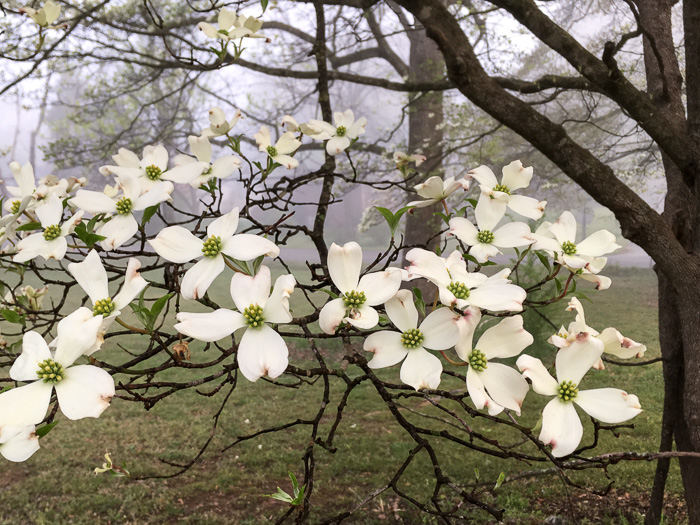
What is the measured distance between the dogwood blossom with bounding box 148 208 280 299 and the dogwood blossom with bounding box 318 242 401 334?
74mm

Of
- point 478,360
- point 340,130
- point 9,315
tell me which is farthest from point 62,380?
point 340,130

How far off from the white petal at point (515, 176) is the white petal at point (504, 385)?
386 mm

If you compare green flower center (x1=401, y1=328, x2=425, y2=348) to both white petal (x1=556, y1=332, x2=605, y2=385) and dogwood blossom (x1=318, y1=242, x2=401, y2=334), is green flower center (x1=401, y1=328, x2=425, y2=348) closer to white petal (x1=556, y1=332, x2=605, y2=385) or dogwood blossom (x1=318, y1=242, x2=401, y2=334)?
dogwood blossom (x1=318, y1=242, x2=401, y2=334)

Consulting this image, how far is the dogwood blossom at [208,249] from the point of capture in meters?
0.62

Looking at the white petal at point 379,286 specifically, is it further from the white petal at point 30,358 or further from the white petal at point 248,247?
the white petal at point 30,358

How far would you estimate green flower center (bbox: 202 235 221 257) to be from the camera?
2.14 ft

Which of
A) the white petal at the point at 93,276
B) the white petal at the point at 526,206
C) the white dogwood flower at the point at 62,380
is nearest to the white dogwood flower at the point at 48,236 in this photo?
the white petal at the point at 93,276

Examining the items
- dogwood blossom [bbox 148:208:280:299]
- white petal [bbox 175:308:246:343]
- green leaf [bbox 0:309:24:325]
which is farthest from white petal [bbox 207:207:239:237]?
green leaf [bbox 0:309:24:325]

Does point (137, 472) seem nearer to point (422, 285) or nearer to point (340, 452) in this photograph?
point (340, 452)

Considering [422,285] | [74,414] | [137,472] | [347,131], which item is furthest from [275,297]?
[422,285]

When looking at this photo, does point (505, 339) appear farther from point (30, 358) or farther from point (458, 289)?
point (30, 358)

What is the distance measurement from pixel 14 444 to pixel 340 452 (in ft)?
11.3

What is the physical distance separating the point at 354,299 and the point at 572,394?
0.92 ft

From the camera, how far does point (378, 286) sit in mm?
626
